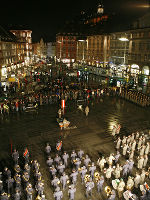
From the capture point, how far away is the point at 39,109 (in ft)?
90.3

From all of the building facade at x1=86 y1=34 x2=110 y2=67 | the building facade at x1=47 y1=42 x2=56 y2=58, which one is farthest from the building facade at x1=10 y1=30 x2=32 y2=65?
the building facade at x1=47 y1=42 x2=56 y2=58

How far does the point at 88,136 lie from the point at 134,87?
24758mm

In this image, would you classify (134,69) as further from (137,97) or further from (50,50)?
(50,50)

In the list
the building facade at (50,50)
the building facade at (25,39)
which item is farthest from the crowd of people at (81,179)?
the building facade at (50,50)

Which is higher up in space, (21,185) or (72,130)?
(72,130)

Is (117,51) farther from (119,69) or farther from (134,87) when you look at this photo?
(134,87)

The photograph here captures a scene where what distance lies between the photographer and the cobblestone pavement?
647 inches

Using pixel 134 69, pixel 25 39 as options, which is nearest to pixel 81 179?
pixel 134 69

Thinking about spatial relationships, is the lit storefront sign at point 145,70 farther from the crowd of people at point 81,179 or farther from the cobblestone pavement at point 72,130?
the crowd of people at point 81,179

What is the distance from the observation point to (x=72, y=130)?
824 inches

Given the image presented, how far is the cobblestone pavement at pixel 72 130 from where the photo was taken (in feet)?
53.9

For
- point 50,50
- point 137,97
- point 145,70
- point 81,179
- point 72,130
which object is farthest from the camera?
point 50,50

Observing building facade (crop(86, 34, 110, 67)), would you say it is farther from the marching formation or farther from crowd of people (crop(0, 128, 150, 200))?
the marching formation

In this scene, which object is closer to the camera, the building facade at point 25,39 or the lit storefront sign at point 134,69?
the lit storefront sign at point 134,69
